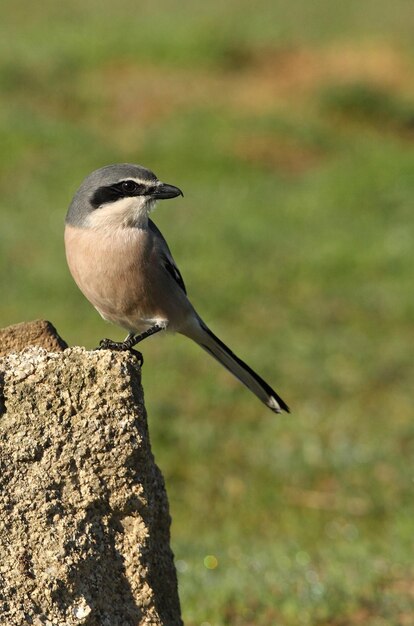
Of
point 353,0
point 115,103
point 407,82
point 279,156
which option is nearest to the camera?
point 279,156

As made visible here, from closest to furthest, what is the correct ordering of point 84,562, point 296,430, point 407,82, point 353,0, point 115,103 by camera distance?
point 84,562 < point 296,430 < point 115,103 < point 407,82 < point 353,0

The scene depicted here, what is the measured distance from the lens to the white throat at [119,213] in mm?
5180

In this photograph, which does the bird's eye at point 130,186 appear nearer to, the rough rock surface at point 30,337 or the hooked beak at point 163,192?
the hooked beak at point 163,192

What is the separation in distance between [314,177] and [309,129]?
3.21 m

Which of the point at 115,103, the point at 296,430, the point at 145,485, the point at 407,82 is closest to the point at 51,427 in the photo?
the point at 145,485

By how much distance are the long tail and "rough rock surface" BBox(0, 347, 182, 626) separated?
1349 mm

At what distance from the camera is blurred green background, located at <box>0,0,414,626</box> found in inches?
357

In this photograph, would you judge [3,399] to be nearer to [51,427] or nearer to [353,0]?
[51,427]

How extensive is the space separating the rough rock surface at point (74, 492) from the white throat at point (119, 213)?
1093 mm

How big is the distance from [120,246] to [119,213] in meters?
0.16

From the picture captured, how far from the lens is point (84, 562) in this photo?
409cm

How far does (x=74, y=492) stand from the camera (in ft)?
13.6

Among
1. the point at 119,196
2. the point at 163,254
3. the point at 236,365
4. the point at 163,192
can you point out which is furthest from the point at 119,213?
the point at 236,365

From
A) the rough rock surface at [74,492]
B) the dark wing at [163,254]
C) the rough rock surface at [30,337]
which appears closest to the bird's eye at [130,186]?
the dark wing at [163,254]
